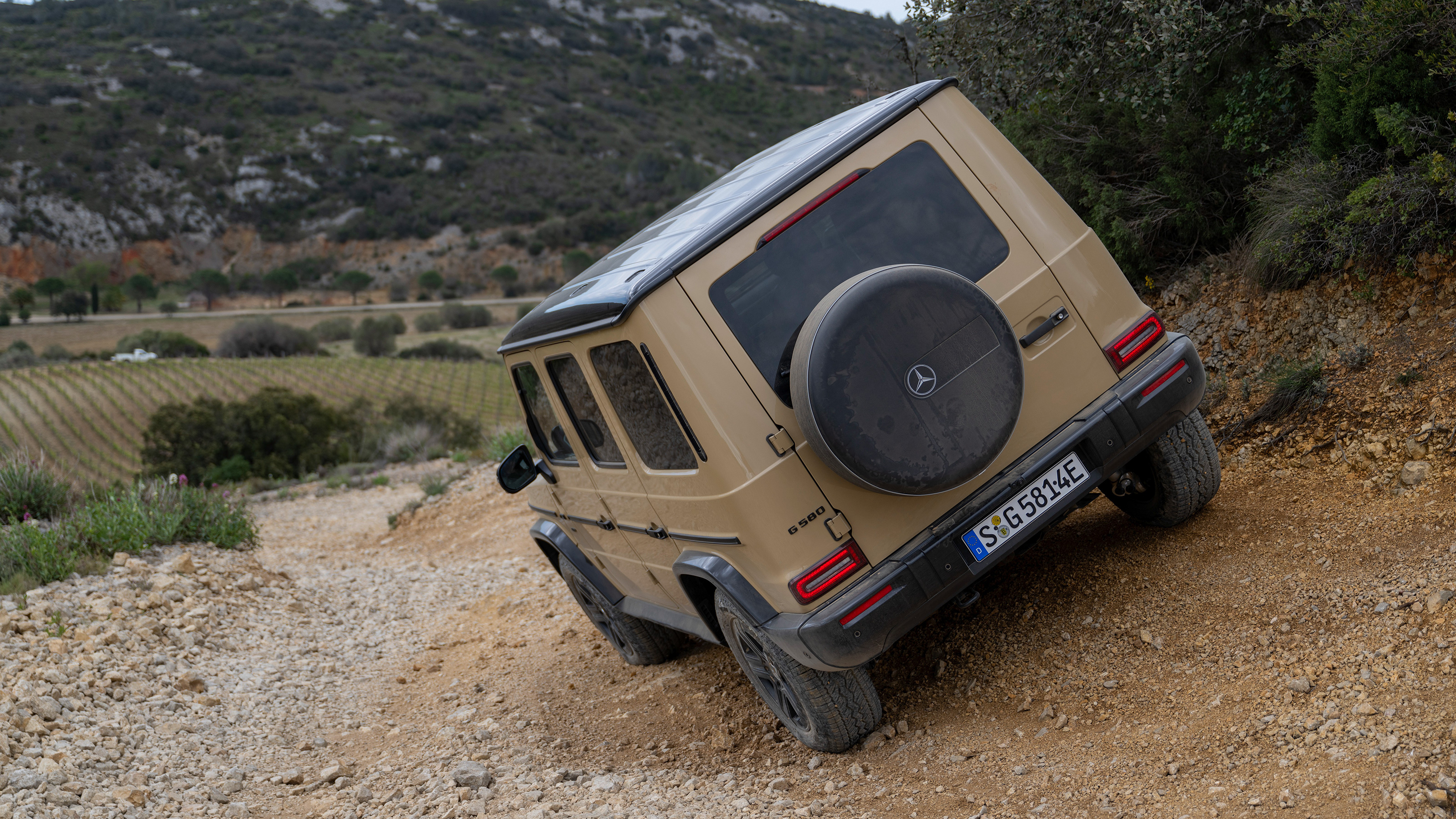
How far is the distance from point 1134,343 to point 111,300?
207 ft

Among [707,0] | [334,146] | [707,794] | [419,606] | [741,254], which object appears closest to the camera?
[741,254]

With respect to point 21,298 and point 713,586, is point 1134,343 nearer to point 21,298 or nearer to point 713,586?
point 713,586

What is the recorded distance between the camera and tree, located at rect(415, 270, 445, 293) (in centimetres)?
5788

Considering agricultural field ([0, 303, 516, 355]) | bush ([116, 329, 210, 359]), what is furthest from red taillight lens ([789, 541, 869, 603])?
bush ([116, 329, 210, 359])

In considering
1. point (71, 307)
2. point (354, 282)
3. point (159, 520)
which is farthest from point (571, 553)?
point (71, 307)

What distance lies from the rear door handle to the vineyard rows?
20909mm

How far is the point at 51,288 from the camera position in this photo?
5194 cm

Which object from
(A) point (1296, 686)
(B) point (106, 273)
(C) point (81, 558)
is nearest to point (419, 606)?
(C) point (81, 558)

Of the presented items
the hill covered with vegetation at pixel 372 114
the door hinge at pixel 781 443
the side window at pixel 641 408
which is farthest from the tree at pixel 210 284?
the door hinge at pixel 781 443

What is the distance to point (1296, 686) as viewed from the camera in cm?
267

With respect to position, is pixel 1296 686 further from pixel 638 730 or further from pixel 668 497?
pixel 638 730

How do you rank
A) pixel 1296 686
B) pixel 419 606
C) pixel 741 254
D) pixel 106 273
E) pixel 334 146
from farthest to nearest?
pixel 334 146 → pixel 106 273 → pixel 419 606 → pixel 741 254 → pixel 1296 686

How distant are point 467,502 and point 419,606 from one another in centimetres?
332

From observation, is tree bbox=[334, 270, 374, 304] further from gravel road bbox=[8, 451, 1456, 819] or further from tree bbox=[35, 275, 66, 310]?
gravel road bbox=[8, 451, 1456, 819]
